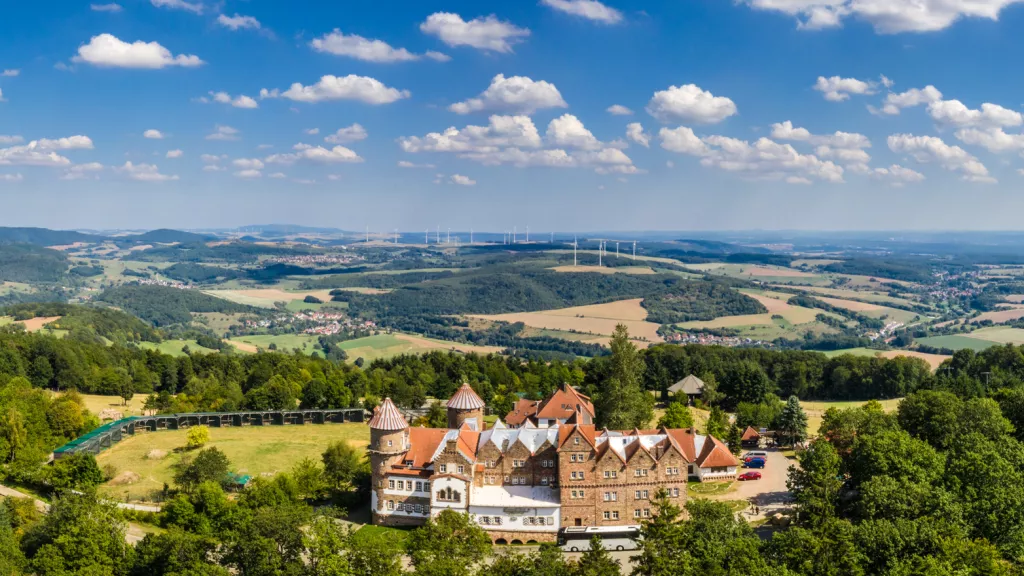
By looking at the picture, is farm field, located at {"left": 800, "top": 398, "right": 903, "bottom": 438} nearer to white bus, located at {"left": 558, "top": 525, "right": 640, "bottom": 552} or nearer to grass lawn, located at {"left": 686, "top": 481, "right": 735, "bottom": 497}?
grass lawn, located at {"left": 686, "top": 481, "right": 735, "bottom": 497}

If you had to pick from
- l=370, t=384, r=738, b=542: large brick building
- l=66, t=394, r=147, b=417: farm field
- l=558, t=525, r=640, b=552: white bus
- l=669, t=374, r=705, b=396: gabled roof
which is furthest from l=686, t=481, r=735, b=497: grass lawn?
l=66, t=394, r=147, b=417: farm field

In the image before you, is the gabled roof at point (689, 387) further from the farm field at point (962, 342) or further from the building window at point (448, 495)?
the farm field at point (962, 342)

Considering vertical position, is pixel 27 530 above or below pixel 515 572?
below

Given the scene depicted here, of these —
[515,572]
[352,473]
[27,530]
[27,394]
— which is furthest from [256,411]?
[515,572]

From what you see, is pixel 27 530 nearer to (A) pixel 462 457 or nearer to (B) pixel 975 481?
(A) pixel 462 457

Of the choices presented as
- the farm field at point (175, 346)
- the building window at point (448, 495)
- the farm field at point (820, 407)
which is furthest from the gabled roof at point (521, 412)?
the farm field at point (175, 346)
